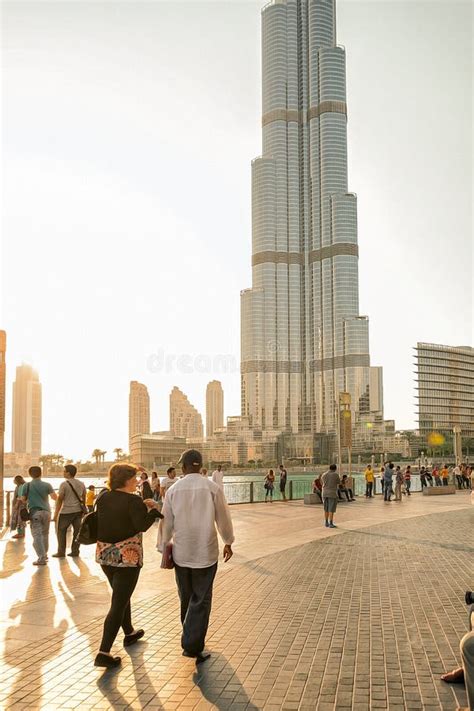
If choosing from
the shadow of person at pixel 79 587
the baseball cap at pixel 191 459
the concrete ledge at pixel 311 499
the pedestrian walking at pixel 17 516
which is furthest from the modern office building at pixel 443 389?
the baseball cap at pixel 191 459

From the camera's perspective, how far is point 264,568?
10773mm

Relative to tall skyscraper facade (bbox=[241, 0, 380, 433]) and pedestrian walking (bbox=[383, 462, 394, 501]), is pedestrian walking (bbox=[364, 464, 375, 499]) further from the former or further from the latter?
tall skyscraper facade (bbox=[241, 0, 380, 433])

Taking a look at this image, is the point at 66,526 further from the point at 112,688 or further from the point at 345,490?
the point at 345,490

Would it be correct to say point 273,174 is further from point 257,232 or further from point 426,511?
point 426,511

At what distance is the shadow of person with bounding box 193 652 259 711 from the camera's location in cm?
480

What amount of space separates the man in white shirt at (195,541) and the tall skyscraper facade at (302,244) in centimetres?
16109

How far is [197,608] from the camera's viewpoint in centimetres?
579

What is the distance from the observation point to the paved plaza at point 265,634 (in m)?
4.99

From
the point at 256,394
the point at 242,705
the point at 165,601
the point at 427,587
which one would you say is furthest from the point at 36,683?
the point at 256,394

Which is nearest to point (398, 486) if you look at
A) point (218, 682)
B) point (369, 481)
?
point (369, 481)

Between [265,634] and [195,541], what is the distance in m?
1.60

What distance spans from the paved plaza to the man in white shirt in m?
0.33

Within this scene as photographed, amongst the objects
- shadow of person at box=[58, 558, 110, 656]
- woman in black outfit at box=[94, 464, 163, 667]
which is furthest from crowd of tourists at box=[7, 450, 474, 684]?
shadow of person at box=[58, 558, 110, 656]

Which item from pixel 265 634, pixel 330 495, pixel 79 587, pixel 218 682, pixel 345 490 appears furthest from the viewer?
pixel 345 490
